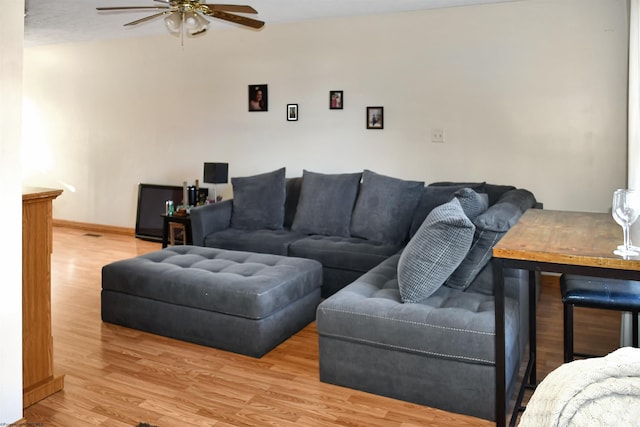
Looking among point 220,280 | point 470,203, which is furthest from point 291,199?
point 470,203

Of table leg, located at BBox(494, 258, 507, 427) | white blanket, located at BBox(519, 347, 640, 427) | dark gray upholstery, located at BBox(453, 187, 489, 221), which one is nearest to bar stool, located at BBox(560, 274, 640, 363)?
table leg, located at BBox(494, 258, 507, 427)

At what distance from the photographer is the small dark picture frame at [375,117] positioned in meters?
5.13

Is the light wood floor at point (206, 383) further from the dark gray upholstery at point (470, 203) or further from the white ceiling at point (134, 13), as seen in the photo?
the white ceiling at point (134, 13)

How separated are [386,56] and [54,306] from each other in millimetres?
3608

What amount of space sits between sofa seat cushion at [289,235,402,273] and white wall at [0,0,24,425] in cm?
234

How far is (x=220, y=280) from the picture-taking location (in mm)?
3162

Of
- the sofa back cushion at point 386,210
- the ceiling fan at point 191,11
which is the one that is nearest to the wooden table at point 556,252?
the sofa back cushion at point 386,210

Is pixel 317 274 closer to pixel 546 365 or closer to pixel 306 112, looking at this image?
pixel 546 365

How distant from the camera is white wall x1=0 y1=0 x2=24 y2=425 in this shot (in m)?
2.06

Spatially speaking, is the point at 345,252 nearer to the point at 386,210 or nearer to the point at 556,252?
the point at 386,210

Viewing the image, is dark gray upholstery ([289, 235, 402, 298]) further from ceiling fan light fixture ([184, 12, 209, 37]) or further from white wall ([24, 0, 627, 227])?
ceiling fan light fixture ([184, 12, 209, 37])

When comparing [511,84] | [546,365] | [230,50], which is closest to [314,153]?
[230,50]

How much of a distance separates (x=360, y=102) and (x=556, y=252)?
365cm

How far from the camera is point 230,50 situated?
19.3 feet
